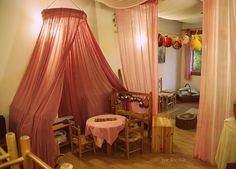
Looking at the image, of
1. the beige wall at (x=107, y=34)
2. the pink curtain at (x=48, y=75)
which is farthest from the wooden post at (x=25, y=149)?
the beige wall at (x=107, y=34)

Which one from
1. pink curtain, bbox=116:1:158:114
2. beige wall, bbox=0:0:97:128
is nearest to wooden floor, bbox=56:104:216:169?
pink curtain, bbox=116:1:158:114

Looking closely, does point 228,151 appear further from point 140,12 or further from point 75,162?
point 140,12

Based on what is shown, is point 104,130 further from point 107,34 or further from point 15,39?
point 107,34

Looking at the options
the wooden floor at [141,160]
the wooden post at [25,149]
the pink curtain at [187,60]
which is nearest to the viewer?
the wooden post at [25,149]

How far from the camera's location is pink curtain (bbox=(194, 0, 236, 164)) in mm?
2627

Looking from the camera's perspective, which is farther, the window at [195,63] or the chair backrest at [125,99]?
the window at [195,63]

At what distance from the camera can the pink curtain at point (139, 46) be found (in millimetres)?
3486

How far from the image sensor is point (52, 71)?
268 cm

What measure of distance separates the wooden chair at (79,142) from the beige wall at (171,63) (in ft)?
11.9

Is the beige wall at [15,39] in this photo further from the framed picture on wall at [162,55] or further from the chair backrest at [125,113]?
the framed picture on wall at [162,55]

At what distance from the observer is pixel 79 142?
319 cm

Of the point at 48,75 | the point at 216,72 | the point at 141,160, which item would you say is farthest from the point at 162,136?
the point at 48,75

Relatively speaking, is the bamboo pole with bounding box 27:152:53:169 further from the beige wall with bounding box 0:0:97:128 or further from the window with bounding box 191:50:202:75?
the window with bounding box 191:50:202:75

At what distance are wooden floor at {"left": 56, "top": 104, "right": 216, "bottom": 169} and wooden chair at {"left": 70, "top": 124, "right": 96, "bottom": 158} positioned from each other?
96mm
